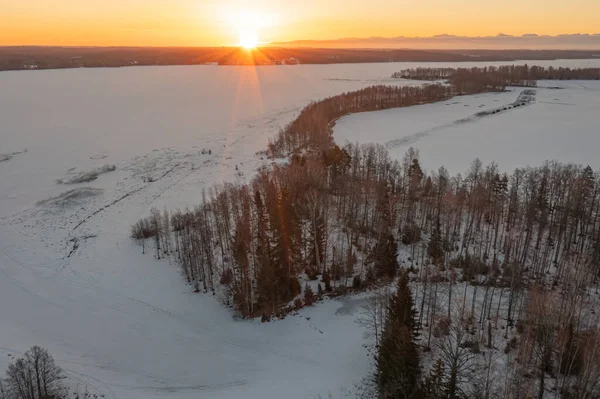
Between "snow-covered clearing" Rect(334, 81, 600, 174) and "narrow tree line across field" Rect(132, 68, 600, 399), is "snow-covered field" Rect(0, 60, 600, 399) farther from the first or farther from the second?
"narrow tree line across field" Rect(132, 68, 600, 399)

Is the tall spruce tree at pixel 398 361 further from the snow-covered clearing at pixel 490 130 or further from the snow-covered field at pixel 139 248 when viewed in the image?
the snow-covered clearing at pixel 490 130

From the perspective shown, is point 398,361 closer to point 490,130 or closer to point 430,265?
point 430,265

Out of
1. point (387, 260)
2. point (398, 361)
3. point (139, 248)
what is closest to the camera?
point (398, 361)

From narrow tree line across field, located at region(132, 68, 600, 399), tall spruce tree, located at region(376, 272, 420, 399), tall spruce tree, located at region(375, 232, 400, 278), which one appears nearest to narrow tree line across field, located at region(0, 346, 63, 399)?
narrow tree line across field, located at region(132, 68, 600, 399)

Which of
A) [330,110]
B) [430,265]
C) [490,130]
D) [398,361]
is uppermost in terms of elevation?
[330,110]

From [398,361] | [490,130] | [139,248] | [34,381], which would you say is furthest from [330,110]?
[34,381]

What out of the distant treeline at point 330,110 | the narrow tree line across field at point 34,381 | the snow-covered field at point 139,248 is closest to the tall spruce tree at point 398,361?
the snow-covered field at point 139,248
